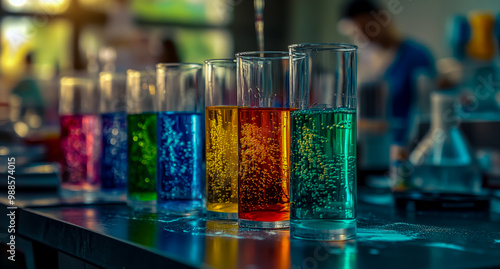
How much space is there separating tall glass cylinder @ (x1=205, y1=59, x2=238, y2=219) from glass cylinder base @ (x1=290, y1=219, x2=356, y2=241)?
186 mm

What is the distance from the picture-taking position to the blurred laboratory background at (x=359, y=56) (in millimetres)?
2004

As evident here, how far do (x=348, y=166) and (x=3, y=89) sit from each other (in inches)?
208

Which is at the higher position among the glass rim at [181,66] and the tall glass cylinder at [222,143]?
the glass rim at [181,66]

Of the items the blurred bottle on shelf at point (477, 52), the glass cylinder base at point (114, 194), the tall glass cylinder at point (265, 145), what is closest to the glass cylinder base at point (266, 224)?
the tall glass cylinder at point (265, 145)

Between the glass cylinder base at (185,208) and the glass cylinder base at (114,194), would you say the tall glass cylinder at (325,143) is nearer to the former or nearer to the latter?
the glass cylinder base at (185,208)

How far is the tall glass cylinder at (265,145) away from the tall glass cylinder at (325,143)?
0.06m

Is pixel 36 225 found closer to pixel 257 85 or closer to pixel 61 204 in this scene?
pixel 61 204

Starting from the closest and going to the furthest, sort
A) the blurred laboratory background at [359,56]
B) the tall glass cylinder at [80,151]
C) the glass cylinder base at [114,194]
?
the glass cylinder base at [114,194] < the tall glass cylinder at [80,151] < the blurred laboratory background at [359,56]

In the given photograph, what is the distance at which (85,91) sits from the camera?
1.45 m

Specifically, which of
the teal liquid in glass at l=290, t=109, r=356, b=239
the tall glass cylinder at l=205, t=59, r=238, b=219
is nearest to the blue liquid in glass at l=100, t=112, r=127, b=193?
A: the tall glass cylinder at l=205, t=59, r=238, b=219

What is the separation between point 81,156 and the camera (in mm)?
1375

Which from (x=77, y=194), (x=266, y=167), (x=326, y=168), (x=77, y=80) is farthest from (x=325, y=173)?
(x=77, y=80)

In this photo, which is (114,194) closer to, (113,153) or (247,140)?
(113,153)

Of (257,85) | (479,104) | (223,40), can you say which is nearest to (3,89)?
(223,40)
